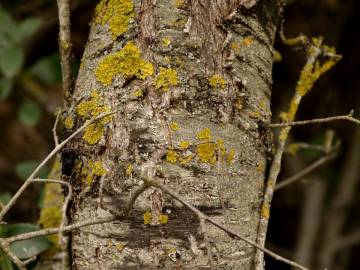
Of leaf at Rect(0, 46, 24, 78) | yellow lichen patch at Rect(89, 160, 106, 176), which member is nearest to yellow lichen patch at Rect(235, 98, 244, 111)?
yellow lichen patch at Rect(89, 160, 106, 176)

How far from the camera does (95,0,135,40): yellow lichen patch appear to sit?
0.76 meters

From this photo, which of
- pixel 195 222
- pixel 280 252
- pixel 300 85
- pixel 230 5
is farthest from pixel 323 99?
pixel 195 222

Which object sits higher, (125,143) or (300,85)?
(300,85)

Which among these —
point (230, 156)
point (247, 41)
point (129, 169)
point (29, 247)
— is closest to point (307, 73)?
point (247, 41)

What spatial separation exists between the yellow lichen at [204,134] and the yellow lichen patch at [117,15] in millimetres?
184

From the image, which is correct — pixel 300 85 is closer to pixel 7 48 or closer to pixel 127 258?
pixel 127 258

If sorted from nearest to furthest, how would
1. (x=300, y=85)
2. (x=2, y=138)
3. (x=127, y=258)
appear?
1. (x=127, y=258)
2. (x=300, y=85)
3. (x=2, y=138)

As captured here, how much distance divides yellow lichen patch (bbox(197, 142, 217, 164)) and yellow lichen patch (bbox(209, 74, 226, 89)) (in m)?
0.08

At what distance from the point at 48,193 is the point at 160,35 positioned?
503mm

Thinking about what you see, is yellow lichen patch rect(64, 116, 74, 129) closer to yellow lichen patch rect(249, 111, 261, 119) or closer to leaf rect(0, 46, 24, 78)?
yellow lichen patch rect(249, 111, 261, 119)

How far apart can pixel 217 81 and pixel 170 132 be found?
10 cm

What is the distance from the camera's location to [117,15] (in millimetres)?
768

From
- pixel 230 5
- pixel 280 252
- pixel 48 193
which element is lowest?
pixel 280 252

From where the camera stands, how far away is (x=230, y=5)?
775 mm
